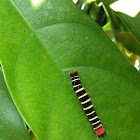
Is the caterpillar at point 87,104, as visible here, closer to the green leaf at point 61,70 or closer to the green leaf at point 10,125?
the green leaf at point 61,70

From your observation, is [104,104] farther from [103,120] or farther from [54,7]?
[54,7]

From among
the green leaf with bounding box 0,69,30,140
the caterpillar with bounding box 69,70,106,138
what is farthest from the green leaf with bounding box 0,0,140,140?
the green leaf with bounding box 0,69,30,140

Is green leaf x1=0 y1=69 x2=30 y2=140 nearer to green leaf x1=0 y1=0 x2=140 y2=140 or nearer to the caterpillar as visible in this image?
green leaf x1=0 y1=0 x2=140 y2=140

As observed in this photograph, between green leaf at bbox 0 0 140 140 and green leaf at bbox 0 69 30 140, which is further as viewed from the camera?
green leaf at bbox 0 69 30 140

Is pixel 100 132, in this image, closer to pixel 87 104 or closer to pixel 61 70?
pixel 87 104

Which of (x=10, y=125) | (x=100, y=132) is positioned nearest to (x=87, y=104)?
(x=100, y=132)

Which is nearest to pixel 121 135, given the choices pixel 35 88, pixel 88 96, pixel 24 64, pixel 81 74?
pixel 88 96
